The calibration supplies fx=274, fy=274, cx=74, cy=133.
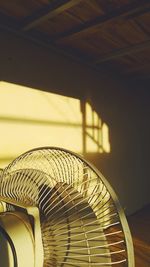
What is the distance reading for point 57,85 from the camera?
329 cm

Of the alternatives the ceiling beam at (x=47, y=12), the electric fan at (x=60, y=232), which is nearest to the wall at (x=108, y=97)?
the ceiling beam at (x=47, y=12)

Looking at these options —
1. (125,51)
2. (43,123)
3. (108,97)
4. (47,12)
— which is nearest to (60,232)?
(47,12)

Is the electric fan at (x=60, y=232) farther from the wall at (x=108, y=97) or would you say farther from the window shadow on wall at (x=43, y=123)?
the wall at (x=108, y=97)

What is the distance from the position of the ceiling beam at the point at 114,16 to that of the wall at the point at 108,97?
1.55 ft

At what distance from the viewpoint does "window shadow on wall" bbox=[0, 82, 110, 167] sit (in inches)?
103

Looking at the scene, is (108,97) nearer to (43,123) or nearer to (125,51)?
(125,51)

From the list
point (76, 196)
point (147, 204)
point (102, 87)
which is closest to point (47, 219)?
point (76, 196)

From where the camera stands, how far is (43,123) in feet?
10.0

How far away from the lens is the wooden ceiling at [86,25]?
7.58 feet

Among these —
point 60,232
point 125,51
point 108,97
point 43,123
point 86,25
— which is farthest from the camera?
point 108,97

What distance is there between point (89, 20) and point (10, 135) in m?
1.33

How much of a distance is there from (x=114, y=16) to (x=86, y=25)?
0.35 m

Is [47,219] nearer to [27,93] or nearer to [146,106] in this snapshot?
[27,93]

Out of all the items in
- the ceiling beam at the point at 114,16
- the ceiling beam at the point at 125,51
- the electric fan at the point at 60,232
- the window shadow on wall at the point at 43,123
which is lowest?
the electric fan at the point at 60,232
